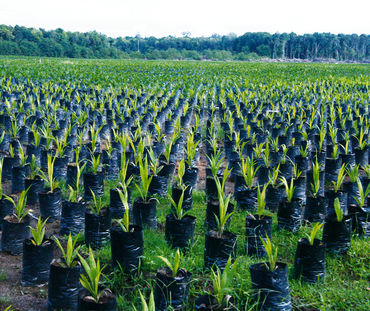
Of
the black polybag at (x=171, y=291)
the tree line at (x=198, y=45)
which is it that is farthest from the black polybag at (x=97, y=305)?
the tree line at (x=198, y=45)

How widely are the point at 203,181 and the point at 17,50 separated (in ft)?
247

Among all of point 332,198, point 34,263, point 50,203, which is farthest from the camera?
point 332,198

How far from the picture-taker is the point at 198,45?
115 m

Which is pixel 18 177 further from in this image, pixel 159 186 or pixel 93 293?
pixel 93 293

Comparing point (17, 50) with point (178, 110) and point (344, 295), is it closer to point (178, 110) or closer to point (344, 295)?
point (178, 110)

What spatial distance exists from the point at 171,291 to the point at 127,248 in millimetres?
694

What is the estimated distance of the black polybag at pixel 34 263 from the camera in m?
2.94

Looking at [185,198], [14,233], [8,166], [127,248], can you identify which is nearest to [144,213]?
[185,198]

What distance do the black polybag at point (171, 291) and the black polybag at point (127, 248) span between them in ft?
1.87

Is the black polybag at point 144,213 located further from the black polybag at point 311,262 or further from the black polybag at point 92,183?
the black polybag at point 311,262

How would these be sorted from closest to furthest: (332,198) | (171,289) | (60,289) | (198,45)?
(171,289)
(60,289)
(332,198)
(198,45)

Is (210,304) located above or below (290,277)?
above

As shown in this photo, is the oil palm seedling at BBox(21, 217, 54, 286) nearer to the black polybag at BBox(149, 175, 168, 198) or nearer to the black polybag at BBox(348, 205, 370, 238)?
the black polybag at BBox(149, 175, 168, 198)

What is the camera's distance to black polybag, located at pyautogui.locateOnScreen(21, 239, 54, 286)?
2943 millimetres
